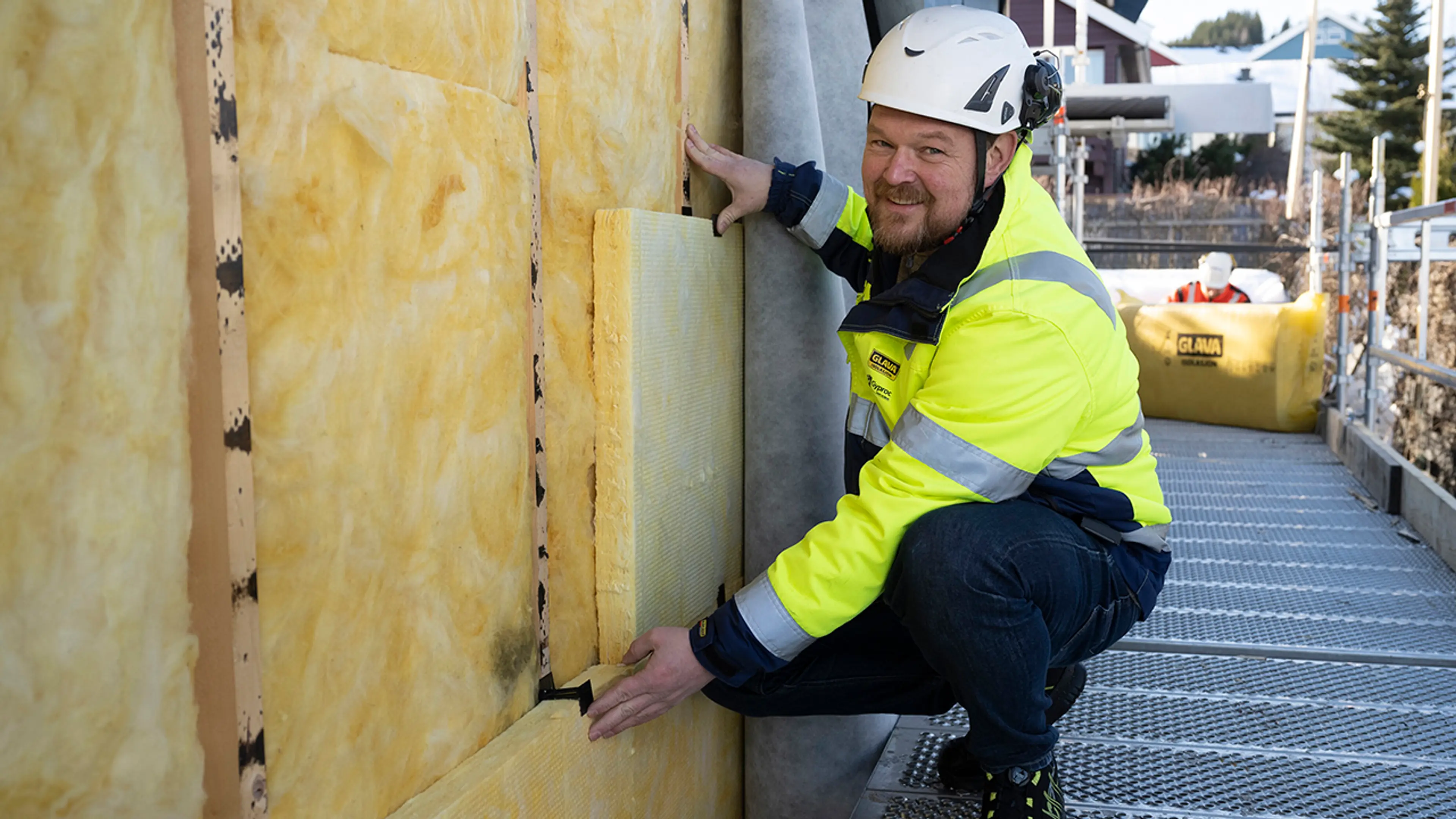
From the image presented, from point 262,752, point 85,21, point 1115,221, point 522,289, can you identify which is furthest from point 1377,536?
point 1115,221

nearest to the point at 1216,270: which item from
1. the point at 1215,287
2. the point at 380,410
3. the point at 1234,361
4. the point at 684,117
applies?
the point at 1215,287

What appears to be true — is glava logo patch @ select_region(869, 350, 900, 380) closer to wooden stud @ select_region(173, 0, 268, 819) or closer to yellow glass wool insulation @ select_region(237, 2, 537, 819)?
yellow glass wool insulation @ select_region(237, 2, 537, 819)

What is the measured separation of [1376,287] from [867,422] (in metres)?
6.51

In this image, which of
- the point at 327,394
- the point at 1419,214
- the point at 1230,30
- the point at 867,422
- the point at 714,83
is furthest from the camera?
the point at 1230,30

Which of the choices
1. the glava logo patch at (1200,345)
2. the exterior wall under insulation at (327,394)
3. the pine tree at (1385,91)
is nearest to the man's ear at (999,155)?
the exterior wall under insulation at (327,394)

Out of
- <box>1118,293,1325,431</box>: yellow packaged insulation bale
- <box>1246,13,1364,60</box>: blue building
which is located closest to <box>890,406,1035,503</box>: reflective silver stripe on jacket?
<box>1118,293,1325,431</box>: yellow packaged insulation bale

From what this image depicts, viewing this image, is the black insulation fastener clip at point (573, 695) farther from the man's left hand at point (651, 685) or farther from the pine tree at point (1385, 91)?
the pine tree at point (1385, 91)

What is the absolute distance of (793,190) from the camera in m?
2.70

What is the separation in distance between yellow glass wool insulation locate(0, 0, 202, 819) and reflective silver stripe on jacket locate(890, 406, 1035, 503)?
51.8 inches

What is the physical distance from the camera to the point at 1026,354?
2082 millimetres

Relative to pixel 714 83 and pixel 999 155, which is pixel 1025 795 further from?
pixel 714 83

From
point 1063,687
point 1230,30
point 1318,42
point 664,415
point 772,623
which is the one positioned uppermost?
point 1230,30

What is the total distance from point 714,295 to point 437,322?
1100mm

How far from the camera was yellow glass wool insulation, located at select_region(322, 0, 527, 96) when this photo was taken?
1446 millimetres
